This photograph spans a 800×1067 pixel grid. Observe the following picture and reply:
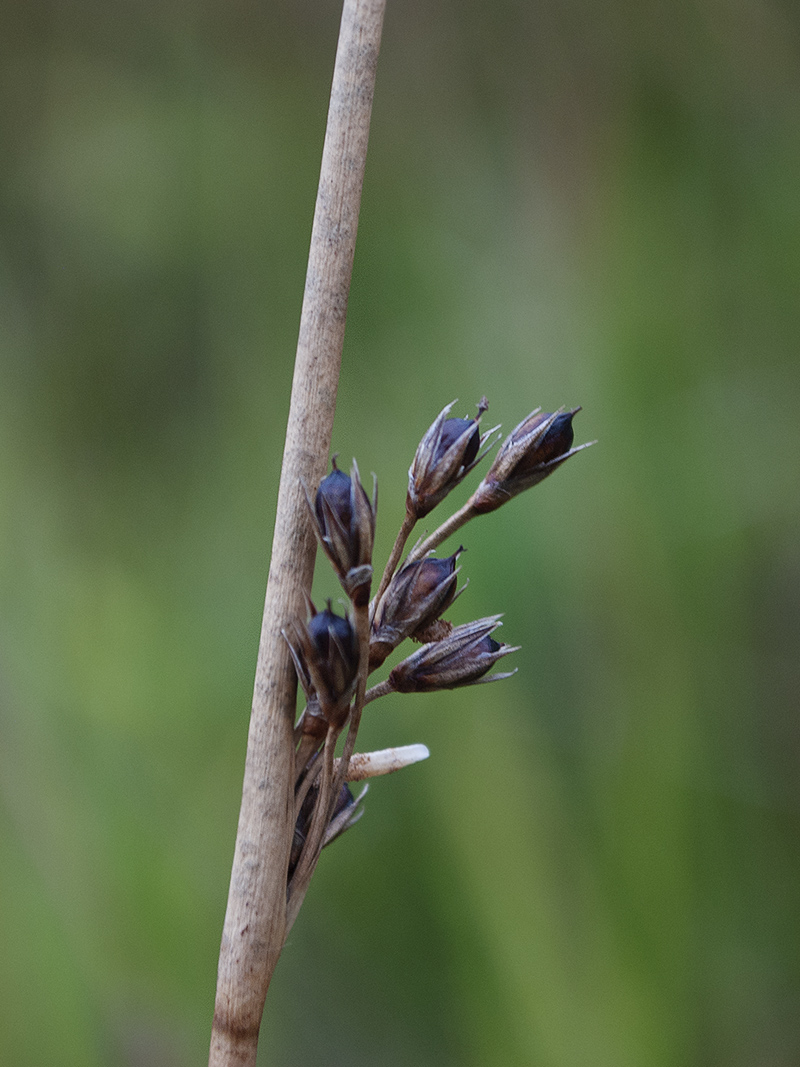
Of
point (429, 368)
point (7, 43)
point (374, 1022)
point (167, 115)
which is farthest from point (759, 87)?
point (374, 1022)

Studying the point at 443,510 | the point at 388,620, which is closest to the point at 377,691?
the point at 388,620

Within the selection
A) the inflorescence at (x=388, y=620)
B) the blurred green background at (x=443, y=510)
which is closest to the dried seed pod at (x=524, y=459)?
the inflorescence at (x=388, y=620)

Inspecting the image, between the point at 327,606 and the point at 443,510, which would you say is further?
the point at 443,510

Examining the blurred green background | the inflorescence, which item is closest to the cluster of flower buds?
the inflorescence

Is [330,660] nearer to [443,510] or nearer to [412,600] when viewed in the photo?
[412,600]

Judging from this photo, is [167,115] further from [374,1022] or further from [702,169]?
[374,1022]

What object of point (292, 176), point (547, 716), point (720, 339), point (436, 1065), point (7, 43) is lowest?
point (436, 1065)

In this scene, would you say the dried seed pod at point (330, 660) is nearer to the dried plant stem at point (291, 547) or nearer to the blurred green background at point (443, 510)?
the dried plant stem at point (291, 547)
